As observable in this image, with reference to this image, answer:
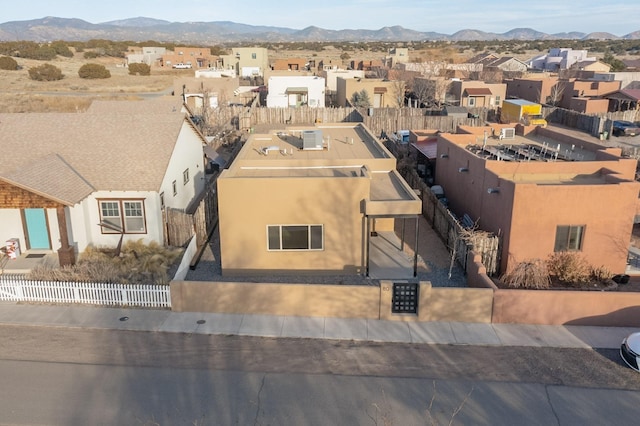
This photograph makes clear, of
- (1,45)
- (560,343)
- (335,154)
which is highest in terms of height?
(1,45)

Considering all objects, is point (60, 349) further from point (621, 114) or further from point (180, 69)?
point (180, 69)

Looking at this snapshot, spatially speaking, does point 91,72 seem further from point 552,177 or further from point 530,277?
point 530,277

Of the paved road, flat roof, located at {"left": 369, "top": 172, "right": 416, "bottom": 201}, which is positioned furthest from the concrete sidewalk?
flat roof, located at {"left": 369, "top": 172, "right": 416, "bottom": 201}

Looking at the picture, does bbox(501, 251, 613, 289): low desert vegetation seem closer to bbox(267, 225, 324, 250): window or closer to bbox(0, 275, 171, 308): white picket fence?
bbox(267, 225, 324, 250): window

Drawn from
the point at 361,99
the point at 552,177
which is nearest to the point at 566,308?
the point at 552,177

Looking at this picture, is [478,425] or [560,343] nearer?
[478,425]

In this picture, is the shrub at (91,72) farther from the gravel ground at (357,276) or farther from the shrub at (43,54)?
the gravel ground at (357,276)

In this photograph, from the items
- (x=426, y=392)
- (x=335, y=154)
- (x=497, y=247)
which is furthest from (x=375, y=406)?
(x=335, y=154)
